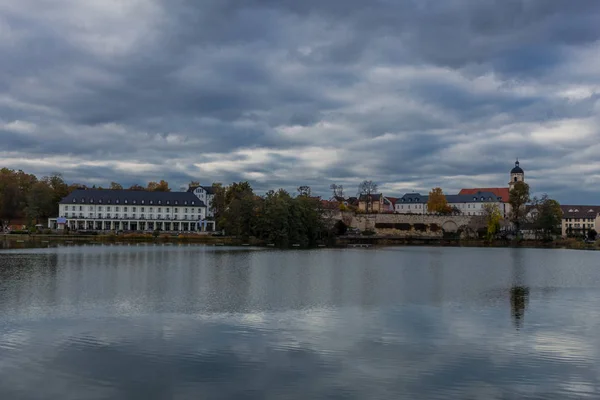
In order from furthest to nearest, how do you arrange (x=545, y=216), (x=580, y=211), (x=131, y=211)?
(x=580, y=211) < (x=131, y=211) < (x=545, y=216)

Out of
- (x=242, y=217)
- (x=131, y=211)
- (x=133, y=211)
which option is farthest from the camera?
(x=133, y=211)

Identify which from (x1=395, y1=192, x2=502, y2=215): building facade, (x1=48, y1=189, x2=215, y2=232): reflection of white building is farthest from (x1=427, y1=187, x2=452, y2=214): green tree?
(x1=48, y1=189, x2=215, y2=232): reflection of white building

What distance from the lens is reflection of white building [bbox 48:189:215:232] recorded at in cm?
9950

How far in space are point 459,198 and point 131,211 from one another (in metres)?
79.6

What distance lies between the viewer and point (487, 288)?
25203mm

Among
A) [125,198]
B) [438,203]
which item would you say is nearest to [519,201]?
[438,203]

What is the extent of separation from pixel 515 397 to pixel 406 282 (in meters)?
17.2

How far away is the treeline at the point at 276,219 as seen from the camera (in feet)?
239

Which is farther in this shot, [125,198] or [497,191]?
[497,191]

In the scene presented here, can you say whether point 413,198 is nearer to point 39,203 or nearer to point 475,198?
point 475,198

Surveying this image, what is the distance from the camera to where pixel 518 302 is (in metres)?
20.9

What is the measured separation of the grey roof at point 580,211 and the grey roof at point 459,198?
16.1m

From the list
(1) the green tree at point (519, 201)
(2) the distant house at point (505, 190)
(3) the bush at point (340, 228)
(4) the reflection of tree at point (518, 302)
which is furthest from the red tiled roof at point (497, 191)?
(4) the reflection of tree at point (518, 302)

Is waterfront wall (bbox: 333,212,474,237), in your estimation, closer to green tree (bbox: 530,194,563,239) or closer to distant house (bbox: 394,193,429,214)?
green tree (bbox: 530,194,563,239)
